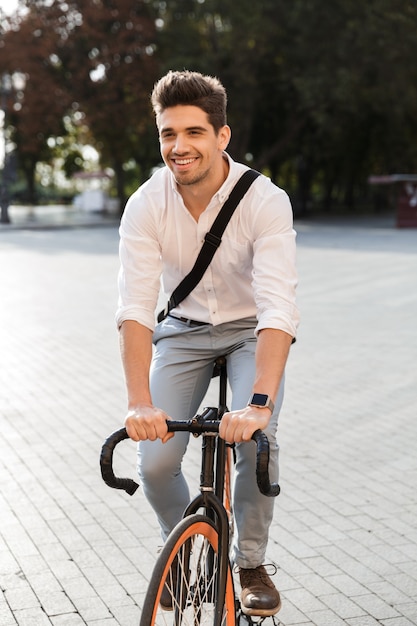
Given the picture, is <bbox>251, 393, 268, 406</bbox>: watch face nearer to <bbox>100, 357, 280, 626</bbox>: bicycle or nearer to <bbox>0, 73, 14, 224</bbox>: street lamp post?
<bbox>100, 357, 280, 626</bbox>: bicycle

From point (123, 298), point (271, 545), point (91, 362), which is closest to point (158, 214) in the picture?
point (123, 298)

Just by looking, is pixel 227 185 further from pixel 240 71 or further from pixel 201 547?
pixel 240 71

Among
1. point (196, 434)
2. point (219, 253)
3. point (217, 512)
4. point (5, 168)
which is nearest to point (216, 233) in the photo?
point (219, 253)

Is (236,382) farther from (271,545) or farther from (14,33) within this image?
(14,33)

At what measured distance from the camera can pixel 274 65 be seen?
3741cm

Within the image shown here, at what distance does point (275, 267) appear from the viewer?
122 inches

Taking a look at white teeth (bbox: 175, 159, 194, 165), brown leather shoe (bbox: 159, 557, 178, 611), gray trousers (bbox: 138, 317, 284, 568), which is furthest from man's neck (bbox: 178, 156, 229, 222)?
brown leather shoe (bbox: 159, 557, 178, 611)

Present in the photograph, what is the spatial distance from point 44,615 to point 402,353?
237 inches

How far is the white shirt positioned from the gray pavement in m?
1.23

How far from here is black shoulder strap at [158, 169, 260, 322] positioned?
320 cm

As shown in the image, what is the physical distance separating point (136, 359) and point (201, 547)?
0.62 metres

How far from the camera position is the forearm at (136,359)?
9.56ft

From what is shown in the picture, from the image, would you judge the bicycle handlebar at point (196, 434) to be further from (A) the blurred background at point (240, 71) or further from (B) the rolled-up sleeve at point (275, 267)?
(A) the blurred background at point (240, 71)

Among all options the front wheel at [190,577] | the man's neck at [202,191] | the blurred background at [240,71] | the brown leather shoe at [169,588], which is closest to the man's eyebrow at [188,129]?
the man's neck at [202,191]
